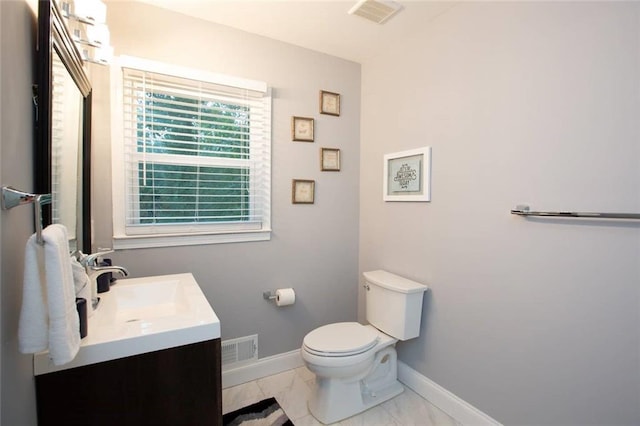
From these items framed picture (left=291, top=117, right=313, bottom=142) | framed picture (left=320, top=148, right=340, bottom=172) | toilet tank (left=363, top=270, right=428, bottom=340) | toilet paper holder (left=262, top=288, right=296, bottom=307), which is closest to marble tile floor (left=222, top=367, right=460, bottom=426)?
toilet tank (left=363, top=270, right=428, bottom=340)

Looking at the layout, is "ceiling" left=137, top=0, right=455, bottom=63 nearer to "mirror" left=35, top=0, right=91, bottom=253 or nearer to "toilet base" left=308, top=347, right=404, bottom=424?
"mirror" left=35, top=0, right=91, bottom=253

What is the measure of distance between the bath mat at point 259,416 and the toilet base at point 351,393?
190 millimetres

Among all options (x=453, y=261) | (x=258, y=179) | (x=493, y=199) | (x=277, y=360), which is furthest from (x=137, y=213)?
(x=493, y=199)

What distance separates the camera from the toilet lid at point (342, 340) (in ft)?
5.66

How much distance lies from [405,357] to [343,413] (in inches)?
23.8

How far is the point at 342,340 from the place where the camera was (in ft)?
5.96

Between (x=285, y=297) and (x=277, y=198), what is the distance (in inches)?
27.8

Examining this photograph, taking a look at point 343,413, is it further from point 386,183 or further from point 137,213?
point 137,213

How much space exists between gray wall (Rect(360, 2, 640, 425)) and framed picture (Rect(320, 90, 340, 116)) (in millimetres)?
488

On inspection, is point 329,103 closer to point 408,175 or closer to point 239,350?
point 408,175

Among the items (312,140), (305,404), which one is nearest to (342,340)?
(305,404)

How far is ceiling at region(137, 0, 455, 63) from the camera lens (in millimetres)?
1779

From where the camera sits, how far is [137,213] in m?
1.81

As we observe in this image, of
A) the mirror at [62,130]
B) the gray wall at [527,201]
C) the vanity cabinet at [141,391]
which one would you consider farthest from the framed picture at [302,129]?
the vanity cabinet at [141,391]
